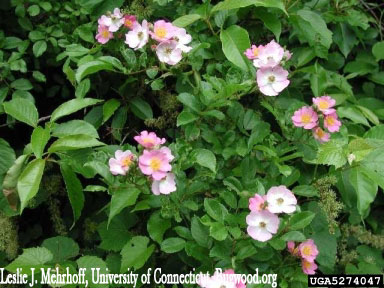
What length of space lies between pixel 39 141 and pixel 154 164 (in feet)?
1.01

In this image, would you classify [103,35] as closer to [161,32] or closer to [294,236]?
[161,32]

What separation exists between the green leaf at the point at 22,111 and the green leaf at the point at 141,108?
332 mm

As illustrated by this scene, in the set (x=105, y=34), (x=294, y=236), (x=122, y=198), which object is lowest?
(x=294, y=236)

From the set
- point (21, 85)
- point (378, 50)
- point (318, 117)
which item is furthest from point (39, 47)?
point (378, 50)

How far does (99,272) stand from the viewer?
1296 millimetres

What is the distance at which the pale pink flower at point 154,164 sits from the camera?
3.76ft

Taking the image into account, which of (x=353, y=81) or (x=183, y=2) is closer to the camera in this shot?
(x=183, y=2)

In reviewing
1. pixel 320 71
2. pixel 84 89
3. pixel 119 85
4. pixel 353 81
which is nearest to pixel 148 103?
pixel 119 85

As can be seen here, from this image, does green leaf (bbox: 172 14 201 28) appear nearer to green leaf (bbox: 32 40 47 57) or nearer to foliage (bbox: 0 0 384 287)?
foliage (bbox: 0 0 384 287)

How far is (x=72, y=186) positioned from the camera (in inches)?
51.6

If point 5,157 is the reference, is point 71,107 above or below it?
above

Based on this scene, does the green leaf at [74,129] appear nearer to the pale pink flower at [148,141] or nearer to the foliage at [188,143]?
the foliage at [188,143]

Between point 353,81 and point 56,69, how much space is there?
3.89 feet

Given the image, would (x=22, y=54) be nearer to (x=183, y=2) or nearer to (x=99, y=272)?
(x=183, y=2)
